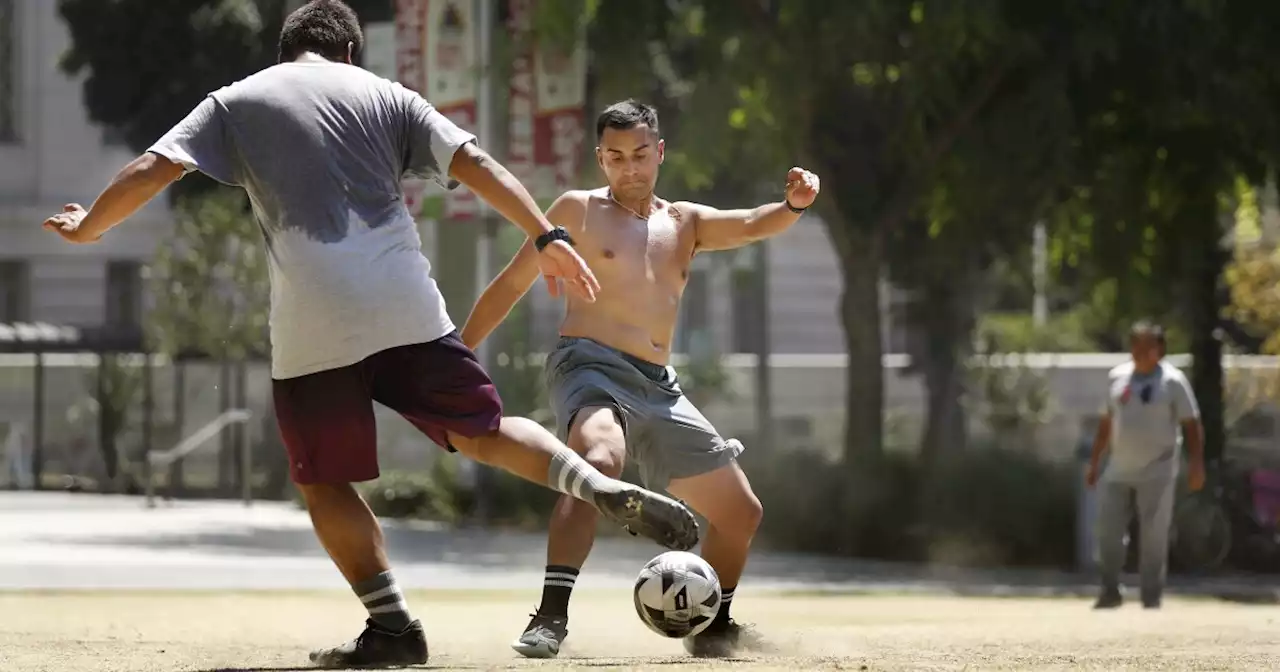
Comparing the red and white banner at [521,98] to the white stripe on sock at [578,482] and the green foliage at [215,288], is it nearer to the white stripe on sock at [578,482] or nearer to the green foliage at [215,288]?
the green foliage at [215,288]

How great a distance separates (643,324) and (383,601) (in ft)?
4.55

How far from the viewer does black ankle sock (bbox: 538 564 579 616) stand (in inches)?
308

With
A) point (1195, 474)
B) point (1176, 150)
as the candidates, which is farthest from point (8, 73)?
point (1195, 474)

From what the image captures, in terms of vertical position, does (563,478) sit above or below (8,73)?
below

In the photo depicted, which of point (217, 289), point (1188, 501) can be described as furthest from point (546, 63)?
point (217, 289)

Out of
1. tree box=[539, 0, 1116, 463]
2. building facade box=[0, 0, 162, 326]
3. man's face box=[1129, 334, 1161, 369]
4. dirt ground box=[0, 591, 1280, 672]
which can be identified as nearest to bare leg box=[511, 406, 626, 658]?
dirt ground box=[0, 591, 1280, 672]

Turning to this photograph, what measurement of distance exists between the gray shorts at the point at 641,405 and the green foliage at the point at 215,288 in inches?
797

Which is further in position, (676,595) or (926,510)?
(926,510)

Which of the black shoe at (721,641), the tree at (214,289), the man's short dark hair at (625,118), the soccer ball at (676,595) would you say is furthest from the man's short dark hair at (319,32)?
the tree at (214,289)

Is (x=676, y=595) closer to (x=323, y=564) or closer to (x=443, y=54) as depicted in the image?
(x=323, y=564)

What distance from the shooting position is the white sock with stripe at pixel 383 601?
7.55 meters

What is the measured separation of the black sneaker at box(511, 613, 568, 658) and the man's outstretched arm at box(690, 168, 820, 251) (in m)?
1.46

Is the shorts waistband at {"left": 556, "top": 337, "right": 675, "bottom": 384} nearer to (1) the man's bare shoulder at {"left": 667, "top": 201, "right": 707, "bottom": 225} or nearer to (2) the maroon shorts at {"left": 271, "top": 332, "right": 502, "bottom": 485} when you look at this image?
(1) the man's bare shoulder at {"left": 667, "top": 201, "right": 707, "bottom": 225}

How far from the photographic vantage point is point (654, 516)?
7.10 metres
